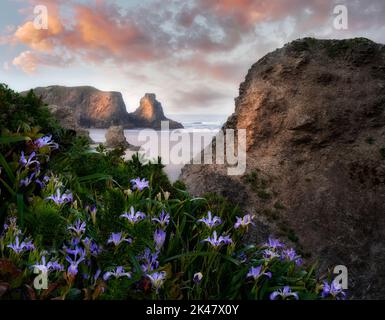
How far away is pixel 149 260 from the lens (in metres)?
2.44

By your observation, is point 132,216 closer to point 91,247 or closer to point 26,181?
point 91,247

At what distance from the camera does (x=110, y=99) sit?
65875 mm

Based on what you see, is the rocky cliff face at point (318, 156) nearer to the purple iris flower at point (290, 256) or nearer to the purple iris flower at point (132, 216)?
the purple iris flower at point (290, 256)

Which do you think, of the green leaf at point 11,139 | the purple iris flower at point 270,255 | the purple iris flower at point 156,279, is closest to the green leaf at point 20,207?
the green leaf at point 11,139

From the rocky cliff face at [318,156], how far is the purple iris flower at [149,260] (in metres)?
9.60

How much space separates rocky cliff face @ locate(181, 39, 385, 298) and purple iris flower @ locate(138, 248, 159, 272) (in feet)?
31.5

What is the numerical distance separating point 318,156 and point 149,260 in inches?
471

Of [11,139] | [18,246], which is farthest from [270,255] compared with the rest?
[11,139]

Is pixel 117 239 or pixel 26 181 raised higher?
pixel 26 181

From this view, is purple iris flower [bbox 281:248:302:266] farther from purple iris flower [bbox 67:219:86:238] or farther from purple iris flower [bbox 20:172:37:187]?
purple iris flower [bbox 20:172:37:187]

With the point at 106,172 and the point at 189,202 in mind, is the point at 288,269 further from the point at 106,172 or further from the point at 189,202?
the point at 106,172

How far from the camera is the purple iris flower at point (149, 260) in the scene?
7.79ft

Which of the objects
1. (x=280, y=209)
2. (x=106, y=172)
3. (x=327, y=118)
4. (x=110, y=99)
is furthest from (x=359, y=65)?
(x=110, y=99)
